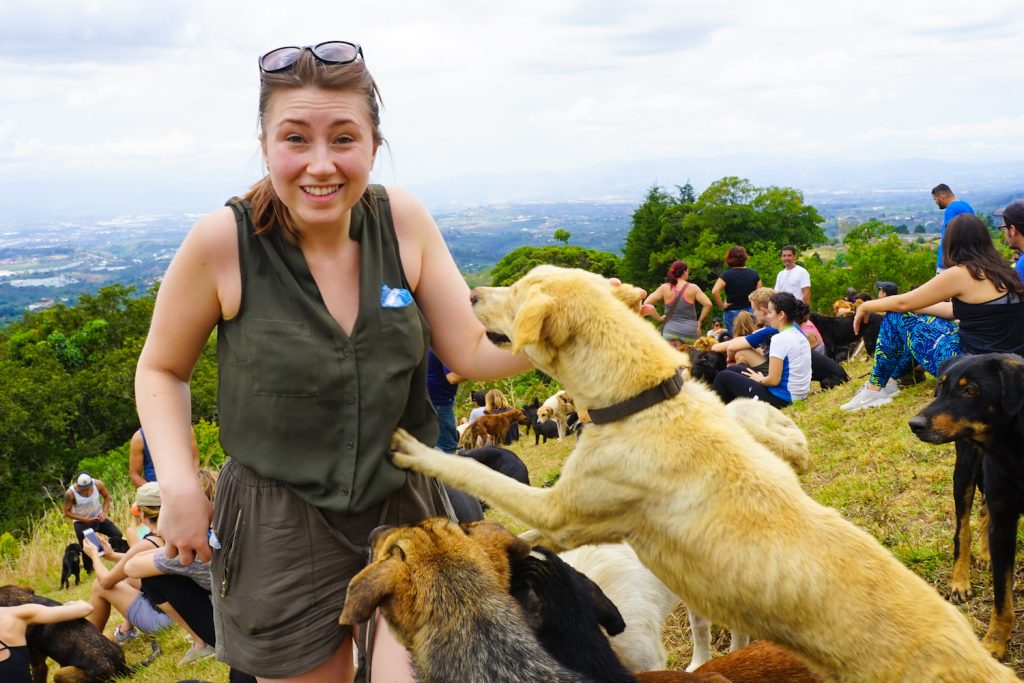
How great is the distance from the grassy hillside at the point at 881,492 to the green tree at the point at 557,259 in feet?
150

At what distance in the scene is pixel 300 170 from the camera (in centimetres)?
229

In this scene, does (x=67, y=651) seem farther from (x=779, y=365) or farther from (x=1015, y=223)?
(x=1015, y=223)

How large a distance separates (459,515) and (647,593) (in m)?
1.40

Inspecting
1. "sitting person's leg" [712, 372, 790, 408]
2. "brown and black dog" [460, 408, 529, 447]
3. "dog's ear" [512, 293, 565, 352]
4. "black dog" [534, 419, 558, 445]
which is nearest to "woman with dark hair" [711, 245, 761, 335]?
"sitting person's leg" [712, 372, 790, 408]

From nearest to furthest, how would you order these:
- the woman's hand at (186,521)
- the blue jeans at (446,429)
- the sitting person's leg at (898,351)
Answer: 1. the woman's hand at (186,521)
2. the blue jeans at (446,429)
3. the sitting person's leg at (898,351)

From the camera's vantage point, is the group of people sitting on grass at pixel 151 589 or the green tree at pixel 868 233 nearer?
the group of people sitting on grass at pixel 151 589

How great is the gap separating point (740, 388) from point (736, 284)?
4115 millimetres

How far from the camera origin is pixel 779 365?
11.3 m

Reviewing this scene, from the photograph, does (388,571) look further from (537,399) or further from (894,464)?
(537,399)

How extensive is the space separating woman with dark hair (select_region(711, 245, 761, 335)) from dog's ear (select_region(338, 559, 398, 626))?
42.6ft

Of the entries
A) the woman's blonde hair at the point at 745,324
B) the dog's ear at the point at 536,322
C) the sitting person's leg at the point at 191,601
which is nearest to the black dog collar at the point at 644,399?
the dog's ear at the point at 536,322

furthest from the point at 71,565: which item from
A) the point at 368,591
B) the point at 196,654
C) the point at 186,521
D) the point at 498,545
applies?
the point at 368,591

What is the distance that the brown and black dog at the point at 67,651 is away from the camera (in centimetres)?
732

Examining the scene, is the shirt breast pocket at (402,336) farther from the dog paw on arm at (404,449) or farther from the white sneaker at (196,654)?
the white sneaker at (196,654)
